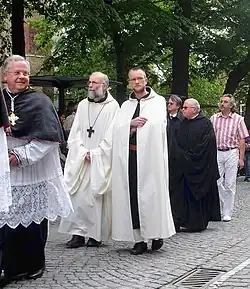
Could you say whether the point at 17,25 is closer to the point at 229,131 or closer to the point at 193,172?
the point at 229,131

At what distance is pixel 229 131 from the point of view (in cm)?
1121

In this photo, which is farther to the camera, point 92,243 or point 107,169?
point 92,243

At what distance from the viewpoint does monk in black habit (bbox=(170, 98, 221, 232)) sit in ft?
32.9

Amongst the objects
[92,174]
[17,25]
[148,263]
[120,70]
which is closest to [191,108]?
[92,174]

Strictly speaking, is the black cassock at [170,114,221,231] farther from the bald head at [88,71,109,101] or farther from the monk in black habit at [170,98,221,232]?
the bald head at [88,71,109,101]

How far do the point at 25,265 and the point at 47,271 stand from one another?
48cm

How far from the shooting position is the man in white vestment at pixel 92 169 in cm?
828

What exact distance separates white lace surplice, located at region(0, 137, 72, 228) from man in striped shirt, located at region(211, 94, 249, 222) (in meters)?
4.94

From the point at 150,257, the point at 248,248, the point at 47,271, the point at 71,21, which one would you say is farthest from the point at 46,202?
the point at 71,21

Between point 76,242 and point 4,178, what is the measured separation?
115 inches

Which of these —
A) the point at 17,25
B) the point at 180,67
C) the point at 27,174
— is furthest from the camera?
the point at 180,67

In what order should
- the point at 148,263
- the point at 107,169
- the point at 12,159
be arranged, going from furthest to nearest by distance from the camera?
the point at 107,169 < the point at 148,263 < the point at 12,159

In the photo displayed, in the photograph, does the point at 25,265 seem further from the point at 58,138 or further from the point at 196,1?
the point at 196,1

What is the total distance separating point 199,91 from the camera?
35812 millimetres
